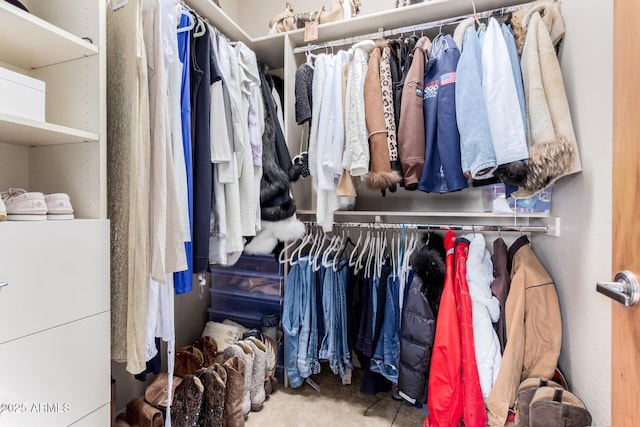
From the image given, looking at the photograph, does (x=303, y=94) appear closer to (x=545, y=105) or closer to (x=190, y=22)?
(x=190, y=22)

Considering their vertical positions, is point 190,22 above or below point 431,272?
above

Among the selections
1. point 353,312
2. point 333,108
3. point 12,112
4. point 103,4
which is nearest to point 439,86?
point 333,108

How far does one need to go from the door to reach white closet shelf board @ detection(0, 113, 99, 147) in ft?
4.49

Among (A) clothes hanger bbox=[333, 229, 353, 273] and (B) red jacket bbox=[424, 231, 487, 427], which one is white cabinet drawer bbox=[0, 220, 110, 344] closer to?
(A) clothes hanger bbox=[333, 229, 353, 273]

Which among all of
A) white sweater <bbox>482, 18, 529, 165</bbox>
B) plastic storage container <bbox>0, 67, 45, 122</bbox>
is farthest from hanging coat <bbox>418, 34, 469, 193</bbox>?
plastic storage container <bbox>0, 67, 45, 122</bbox>

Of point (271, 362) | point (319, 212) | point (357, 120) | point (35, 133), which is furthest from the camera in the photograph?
point (271, 362)

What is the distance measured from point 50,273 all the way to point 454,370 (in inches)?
57.8

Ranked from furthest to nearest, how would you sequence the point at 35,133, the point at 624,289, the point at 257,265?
the point at 257,265, the point at 35,133, the point at 624,289

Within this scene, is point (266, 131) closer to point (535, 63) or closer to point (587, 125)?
point (535, 63)

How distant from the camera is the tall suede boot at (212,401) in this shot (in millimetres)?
1350

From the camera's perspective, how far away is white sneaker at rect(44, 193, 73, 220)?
894 millimetres

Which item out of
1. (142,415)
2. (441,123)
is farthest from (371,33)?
(142,415)

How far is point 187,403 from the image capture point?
4.38ft

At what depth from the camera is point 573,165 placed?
1.15 metres
